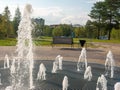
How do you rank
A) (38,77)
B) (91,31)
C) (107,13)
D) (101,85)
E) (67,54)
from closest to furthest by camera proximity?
(101,85), (38,77), (67,54), (107,13), (91,31)

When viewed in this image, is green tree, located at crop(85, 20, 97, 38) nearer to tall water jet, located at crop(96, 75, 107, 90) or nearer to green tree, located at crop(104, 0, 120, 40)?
green tree, located at crop(104, 0, 120, 40)

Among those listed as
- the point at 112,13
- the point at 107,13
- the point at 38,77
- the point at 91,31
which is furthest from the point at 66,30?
the point at 38,77

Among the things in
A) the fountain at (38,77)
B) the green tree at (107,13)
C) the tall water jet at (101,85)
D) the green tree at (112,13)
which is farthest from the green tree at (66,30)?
the tall water jet at (101,85)

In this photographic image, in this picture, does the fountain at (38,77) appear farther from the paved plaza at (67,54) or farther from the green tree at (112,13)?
the green tree at (112,13)

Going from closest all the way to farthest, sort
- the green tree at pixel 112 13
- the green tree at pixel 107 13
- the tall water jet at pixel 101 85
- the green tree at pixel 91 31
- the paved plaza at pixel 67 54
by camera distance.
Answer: the tall water jet at pixel 101 85 → the paved plaza at pixel 67 54 → the green tree at pixel 112 13 → the green tree at pixel 107 13 → the green tree at pixel 91 31

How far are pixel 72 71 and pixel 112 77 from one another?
5.22 feet

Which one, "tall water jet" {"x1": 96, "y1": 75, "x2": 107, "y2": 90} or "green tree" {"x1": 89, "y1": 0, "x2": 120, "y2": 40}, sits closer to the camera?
"tall water jet" {"x1": 96, "y1": 75, "x2": 107, "y2": 90}

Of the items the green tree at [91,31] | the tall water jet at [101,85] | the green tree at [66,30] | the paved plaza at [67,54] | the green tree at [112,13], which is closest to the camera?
the tall water jet at [101,85]

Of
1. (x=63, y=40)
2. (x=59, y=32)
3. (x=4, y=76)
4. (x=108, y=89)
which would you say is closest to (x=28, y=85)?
(x=4, y=76)

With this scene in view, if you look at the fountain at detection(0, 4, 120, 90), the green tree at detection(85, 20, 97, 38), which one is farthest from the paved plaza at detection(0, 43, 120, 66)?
the green tree at detection(85, 20, 97, 38)

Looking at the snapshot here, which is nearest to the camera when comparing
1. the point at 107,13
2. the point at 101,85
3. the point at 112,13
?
the point at 101,85

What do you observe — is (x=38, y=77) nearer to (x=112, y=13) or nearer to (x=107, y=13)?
(x=112, y=13)

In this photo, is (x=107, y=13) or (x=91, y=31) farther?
(x=91, y=31)

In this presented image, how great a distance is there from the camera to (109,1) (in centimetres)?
5397
